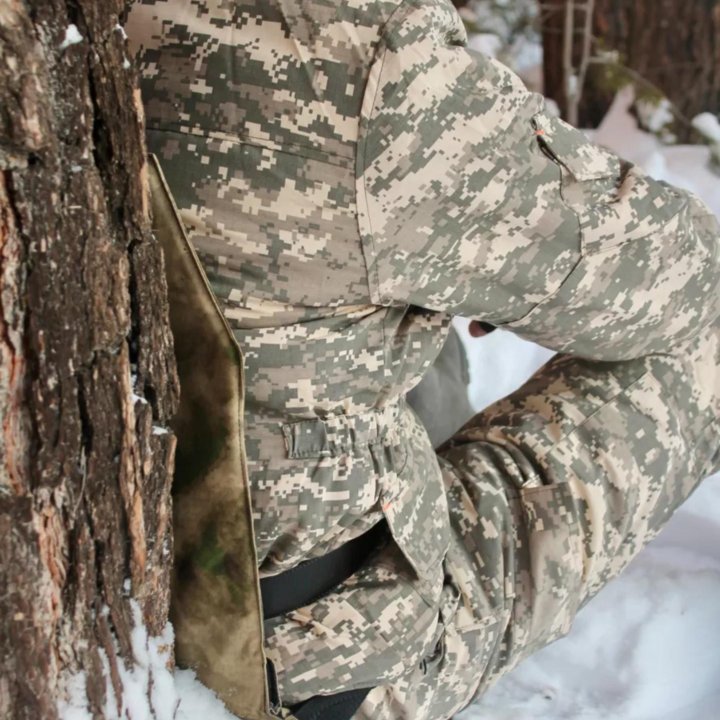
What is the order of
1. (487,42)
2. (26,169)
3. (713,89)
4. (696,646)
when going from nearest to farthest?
(26,169)
(696,646)
(713,89)
(487,42)

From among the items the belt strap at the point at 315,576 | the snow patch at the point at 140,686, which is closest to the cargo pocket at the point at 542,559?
the belt strap at the point at 315,576

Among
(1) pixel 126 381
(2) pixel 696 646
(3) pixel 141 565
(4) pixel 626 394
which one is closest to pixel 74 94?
(1) pixel 126 381

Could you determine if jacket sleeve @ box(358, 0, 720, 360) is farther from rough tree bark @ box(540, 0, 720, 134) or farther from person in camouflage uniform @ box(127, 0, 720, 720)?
rough tree bark @ box(540, 0, 720, 134)

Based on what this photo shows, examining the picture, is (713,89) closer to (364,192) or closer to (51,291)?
(364,192)

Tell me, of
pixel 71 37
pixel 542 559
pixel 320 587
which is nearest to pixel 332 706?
pixel 320 587

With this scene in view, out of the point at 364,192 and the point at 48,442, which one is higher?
the point at 364,192

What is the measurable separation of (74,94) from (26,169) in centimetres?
6

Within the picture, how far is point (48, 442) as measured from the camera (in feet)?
1.97

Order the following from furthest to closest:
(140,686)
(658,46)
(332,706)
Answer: (658,46) → (332,706) → (140,686)

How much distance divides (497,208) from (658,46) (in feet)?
6.91

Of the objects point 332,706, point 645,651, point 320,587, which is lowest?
point 645,651

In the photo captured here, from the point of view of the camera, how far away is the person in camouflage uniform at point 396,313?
30.3 inches

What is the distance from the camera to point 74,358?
0.60 metres

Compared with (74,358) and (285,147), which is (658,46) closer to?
(285,147)
